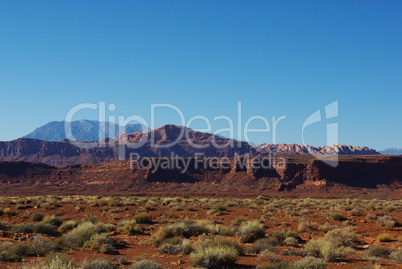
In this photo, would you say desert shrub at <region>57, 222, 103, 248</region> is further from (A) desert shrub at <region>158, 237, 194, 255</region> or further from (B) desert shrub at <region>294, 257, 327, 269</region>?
(B) desert shrub at <region>294, 257, 327, 269</region>

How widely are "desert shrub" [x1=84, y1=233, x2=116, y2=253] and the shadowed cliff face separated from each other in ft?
157

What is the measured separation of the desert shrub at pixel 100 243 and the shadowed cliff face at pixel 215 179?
47830 mm

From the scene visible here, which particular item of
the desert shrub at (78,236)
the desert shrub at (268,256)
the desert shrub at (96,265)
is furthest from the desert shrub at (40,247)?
the desert shrub at (268,256)

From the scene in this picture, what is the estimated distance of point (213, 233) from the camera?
13281 mm

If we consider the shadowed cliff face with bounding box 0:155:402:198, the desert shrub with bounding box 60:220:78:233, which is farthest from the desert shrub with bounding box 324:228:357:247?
the shadowed cliff face with bounding box 0:155:402:198

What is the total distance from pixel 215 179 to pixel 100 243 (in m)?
61.0

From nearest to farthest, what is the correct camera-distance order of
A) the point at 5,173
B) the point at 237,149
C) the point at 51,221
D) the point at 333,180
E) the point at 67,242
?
the point at 67,242 < the point at 51,221 < the point at 333,180 < the point at 5,173 < the point at 237,149

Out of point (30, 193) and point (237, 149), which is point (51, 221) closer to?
point (30, 193)

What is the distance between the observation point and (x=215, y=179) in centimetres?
7081

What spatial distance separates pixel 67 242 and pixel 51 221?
5.99m

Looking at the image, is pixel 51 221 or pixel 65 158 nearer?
pixel 51 221

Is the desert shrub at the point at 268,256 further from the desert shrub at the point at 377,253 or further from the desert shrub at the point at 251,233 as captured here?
the desert shrub at the point at 377,253

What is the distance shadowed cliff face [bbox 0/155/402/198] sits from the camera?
205 ft

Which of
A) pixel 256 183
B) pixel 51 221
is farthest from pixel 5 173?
pixel 51 221
